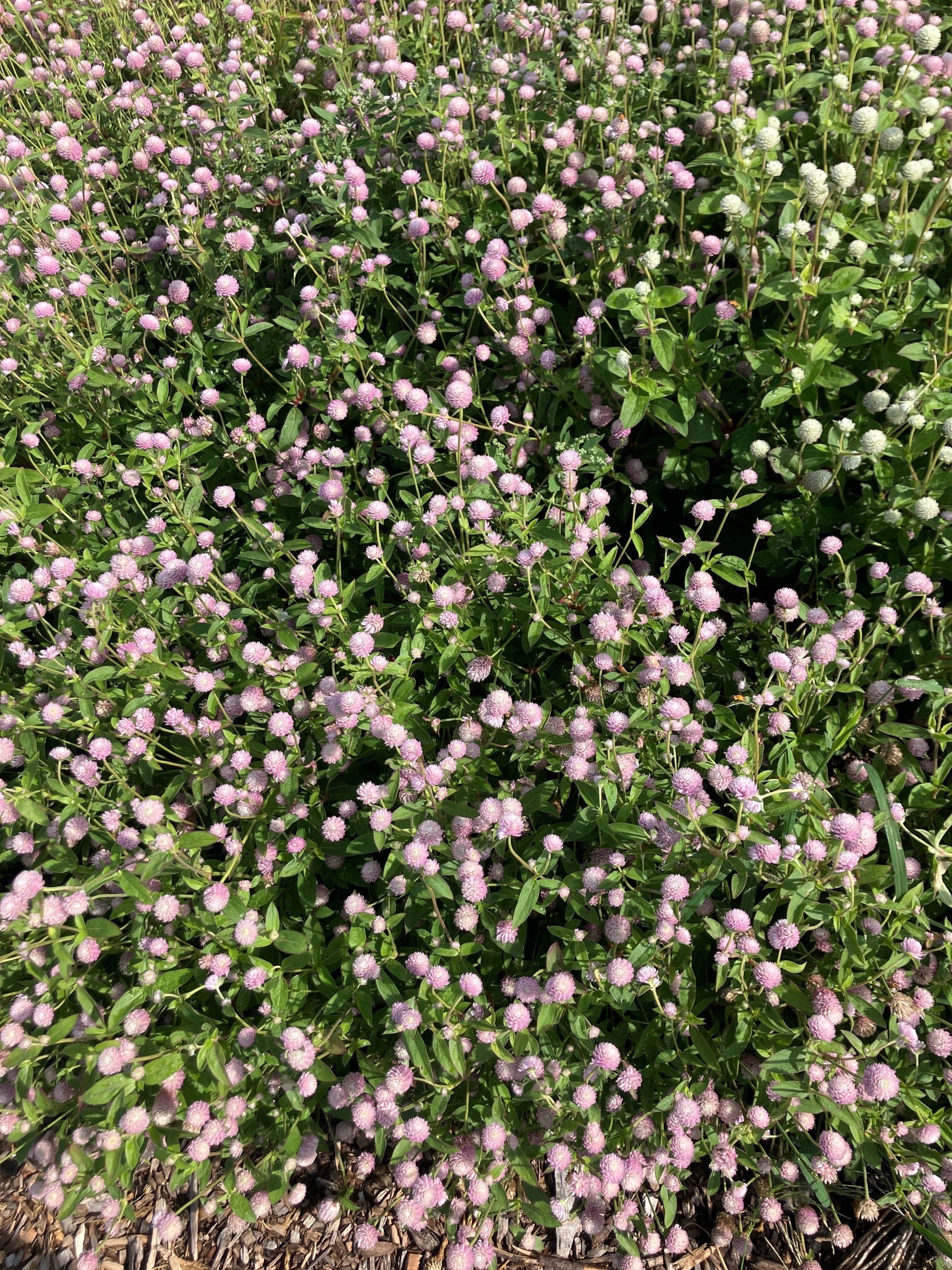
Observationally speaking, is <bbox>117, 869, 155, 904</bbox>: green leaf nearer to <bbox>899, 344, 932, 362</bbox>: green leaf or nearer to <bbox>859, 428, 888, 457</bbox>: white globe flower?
<bbox>859, 428, 888, 457</bbox>: white globe flower

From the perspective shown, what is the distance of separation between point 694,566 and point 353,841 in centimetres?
193

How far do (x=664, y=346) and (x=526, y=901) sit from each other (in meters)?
2.16

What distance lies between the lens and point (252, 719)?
10.1 feet

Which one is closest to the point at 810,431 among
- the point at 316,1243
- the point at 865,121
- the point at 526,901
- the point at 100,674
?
the point at 865,121

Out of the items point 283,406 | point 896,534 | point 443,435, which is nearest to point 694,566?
point 896,534

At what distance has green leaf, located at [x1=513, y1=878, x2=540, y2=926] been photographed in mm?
2520

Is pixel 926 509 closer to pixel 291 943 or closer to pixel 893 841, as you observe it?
pixel 893 841

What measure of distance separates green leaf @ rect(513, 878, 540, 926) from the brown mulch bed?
3.72 ft

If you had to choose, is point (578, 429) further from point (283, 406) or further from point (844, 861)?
point (844, 861)

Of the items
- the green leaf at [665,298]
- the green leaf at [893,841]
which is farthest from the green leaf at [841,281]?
the green leaf at [893,841]

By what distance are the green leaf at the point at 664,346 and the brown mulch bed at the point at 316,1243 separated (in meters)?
3.12

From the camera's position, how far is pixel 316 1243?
2.94m

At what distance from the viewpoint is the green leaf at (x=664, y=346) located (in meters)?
2.98

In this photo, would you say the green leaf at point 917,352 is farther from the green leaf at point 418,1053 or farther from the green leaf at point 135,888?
the green leaf at point 135,888
